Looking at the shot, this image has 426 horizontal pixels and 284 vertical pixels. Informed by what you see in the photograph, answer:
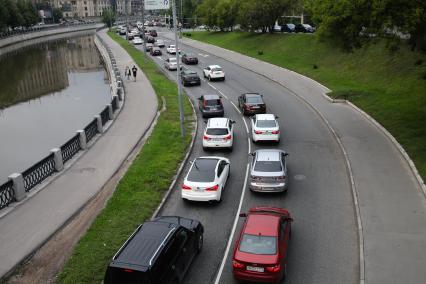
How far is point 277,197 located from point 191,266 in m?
5.76

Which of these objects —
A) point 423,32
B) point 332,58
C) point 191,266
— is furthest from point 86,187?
point 332,58

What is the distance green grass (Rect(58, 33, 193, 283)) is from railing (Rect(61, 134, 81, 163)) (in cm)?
336

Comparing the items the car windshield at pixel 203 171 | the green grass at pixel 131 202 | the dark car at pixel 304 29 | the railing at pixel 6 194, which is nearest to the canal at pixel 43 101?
the railing at pixel 6 194

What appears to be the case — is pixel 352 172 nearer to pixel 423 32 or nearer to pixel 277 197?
pixel 277 197

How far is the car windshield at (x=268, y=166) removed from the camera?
58.0ft

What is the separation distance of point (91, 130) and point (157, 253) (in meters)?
15.6

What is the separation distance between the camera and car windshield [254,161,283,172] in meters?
17.7

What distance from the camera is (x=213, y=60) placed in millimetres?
57469

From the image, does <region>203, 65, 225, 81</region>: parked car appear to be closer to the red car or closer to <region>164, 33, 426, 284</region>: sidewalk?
<region>164, 33, 426, 284</region>: sidewalk

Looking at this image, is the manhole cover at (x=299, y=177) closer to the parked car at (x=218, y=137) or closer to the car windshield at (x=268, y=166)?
the car windshield at (x=268, y=166)

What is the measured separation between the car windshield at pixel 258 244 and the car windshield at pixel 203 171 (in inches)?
197

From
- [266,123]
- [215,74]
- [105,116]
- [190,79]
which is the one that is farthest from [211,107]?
[215,74]

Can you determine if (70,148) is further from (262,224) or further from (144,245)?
(262,224)

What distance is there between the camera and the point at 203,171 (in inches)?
688
